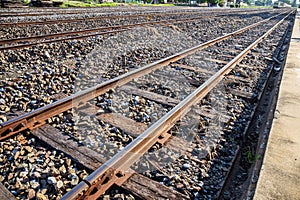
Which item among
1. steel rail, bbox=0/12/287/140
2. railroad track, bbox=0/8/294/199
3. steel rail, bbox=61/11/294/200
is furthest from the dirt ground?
steel rail, bbox=0/12/287/140

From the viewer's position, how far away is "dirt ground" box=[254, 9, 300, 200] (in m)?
2.38

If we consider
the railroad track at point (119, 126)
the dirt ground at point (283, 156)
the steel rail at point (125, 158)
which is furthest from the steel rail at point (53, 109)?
the dirt ground at point (283, 156)

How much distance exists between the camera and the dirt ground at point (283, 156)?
2.38 metres

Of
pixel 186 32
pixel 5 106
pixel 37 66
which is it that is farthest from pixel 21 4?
pixel 5 106

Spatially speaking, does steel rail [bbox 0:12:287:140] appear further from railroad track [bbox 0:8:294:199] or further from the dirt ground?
the dirt ground

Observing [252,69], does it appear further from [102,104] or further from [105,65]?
[102,104]

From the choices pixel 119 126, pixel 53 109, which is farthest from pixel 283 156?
pixel 53 109

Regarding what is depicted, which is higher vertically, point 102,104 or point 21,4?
point 21,4

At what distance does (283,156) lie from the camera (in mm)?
2904

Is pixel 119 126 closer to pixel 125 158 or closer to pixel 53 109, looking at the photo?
pixel 125 158

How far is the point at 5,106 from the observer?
157 inches

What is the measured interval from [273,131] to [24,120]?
3.20 meters

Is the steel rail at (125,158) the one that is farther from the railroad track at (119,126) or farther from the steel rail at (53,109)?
the steel rail at (53,109)

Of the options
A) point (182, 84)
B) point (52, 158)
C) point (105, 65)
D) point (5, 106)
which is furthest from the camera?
point (105, 65)
